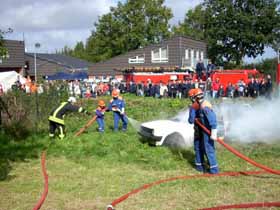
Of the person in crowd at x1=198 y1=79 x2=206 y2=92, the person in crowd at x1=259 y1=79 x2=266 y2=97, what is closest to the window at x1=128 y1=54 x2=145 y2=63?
the person in crowd at x1=198 y1=79 x2=206 y2=92

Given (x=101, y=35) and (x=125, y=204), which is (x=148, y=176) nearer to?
(x=125, y=204)

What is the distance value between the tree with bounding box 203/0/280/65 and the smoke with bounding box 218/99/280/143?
49.3 m

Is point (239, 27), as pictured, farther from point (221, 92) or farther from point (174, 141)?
point (174, 141)

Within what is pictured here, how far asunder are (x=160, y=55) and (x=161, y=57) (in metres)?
0.26

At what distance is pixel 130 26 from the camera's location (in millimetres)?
63156

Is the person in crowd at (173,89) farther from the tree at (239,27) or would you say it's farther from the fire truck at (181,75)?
the tree at (239,27)

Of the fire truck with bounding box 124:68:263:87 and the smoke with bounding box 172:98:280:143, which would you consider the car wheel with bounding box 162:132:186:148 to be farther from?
the fire truck with bounding box 124:68:263:87

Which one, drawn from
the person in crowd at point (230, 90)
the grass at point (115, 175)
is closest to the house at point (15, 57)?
the person in crowd at point (230, 90)

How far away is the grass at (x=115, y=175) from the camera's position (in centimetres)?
709

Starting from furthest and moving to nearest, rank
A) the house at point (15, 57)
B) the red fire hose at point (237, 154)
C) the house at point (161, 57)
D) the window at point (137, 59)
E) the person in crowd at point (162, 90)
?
the window at point (137, 59) → the house at point (15, 57) → the house at point (161, 57) → the person in crowd at point (162, 90) → the red fire hose at point (237, 154)

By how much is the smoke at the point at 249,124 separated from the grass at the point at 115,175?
689mm

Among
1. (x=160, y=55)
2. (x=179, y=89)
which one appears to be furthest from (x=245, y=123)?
(x=160, y=55)

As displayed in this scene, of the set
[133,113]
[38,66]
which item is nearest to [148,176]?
[133,113]

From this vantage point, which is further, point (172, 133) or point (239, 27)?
point (239, 27)
